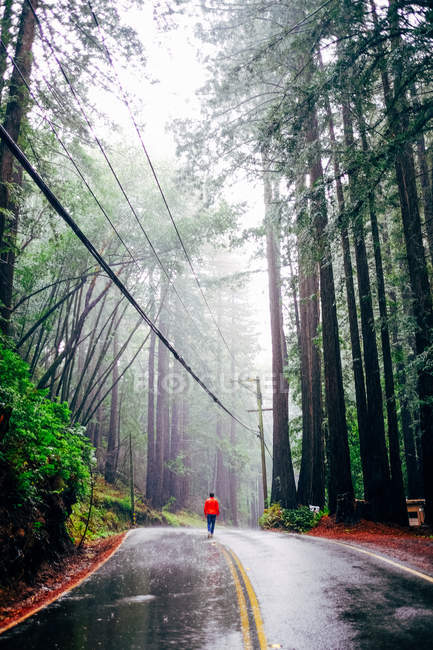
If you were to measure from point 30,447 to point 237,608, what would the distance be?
4539 mm

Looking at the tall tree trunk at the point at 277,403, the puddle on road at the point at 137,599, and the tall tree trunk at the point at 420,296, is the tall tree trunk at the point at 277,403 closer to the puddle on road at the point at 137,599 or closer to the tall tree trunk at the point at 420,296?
the tall tree trunk at the point at 420,296

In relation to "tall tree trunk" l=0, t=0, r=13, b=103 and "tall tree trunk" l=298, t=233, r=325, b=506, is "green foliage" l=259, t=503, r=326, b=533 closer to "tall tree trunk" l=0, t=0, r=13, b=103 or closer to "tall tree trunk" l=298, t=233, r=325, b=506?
"tall tree trunk" l=298, t=233, r=325, b=506

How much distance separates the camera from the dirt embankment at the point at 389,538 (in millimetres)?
9422

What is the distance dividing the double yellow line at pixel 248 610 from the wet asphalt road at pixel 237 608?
0.03 meters

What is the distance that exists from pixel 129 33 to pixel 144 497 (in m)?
25.5

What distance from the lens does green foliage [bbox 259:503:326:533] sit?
17.3m

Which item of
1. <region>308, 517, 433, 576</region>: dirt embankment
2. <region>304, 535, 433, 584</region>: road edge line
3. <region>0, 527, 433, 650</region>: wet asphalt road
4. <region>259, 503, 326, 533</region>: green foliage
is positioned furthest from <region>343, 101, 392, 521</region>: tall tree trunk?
<region>0, 527, 433, 650</region>: wet asphalt road

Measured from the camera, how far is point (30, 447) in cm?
851

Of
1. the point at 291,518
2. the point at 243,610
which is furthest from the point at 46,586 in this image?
the point at 291,518

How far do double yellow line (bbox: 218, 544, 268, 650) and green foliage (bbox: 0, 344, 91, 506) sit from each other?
3.89 metres

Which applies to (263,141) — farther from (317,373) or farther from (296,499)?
(296,499)

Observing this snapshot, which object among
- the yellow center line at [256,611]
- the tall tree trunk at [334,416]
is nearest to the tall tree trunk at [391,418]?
the tall tree trunk at [334,416]

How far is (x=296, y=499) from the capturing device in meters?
19.9

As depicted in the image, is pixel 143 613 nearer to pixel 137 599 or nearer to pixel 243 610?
pixel 137 599
